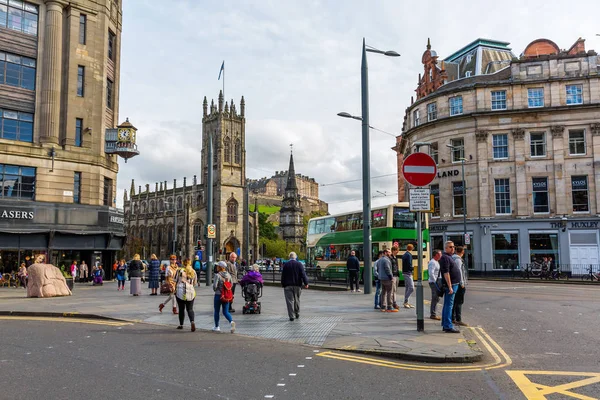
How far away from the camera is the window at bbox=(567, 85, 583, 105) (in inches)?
1480

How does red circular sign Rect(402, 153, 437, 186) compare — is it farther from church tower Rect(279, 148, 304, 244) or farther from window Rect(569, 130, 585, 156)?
church tower Rect(279, 148, 304, 244)

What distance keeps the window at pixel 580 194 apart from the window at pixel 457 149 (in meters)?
8.27

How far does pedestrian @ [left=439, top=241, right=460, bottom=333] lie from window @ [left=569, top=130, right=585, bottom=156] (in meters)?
32.6

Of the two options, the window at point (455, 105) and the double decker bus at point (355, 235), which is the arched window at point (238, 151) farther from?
the double decker bus at point (355, 235)

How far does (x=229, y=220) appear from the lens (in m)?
86.2

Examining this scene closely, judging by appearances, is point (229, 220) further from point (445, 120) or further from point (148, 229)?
point (445, 120)

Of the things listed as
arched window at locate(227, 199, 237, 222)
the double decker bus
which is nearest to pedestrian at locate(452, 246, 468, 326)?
the double decker bus

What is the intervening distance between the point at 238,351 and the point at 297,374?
1.93m

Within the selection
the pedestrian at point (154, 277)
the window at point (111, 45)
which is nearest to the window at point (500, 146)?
the window at point (111, 45)

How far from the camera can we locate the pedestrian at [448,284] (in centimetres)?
984

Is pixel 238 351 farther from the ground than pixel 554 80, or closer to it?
closer to it

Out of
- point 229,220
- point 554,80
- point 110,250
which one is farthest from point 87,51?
point 229,220

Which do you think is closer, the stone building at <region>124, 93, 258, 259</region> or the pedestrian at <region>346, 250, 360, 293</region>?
the pedestrian at <region>346, 250, 360, 293</region>

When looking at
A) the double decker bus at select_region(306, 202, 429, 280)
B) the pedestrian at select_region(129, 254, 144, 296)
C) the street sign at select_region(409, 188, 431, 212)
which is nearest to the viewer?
the street sign at select_region(409, 188, 431, 212)
